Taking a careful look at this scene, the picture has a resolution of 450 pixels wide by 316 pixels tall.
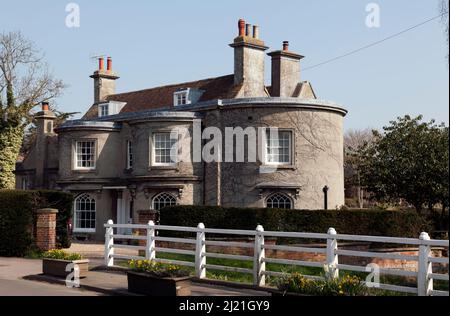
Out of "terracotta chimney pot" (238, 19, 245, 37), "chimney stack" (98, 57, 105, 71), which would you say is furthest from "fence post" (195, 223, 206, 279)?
"chimney stack" (98, 57, 105, 71)

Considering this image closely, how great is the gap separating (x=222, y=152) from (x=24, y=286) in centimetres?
1730

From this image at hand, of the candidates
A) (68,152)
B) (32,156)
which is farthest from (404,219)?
(32,156)

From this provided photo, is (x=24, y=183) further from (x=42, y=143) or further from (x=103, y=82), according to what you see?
(x=103, y=82)

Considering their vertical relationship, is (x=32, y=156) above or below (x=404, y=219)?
above

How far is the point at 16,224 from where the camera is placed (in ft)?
73.6

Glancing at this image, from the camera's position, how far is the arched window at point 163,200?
32.0m

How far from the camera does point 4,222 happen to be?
2262cm

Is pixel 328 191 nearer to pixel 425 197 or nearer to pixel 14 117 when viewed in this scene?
pixel 425 197

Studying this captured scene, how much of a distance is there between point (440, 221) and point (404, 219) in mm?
11194

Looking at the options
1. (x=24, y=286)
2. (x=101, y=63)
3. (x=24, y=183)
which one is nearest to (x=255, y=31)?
(x=101, y=63)

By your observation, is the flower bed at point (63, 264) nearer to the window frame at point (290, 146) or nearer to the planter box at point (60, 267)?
the planter box at point (60, 267)

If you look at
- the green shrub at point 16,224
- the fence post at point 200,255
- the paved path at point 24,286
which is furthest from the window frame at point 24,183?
the fence post at point 200,255

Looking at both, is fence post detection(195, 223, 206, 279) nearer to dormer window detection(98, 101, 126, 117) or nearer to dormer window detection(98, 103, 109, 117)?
dormer window detection(98, 101, 126, 117)

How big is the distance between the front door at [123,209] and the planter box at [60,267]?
17.7 meters
